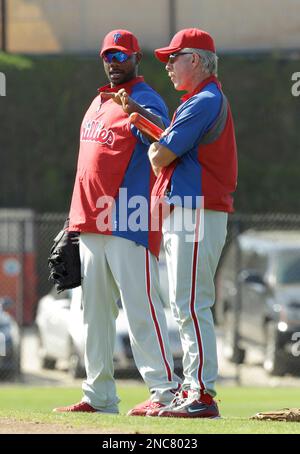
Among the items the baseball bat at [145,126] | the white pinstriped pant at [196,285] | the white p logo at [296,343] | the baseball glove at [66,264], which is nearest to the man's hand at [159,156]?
the baseball bat at [145,126]

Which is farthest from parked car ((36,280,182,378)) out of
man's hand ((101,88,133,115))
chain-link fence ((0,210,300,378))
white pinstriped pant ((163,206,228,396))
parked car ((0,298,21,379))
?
white pinstriped pant ((163,206,228,396))

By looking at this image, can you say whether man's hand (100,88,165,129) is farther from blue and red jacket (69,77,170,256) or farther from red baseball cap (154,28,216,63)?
red baseball cap (154,28,216,63)

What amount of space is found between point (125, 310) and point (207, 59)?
4.76 ft

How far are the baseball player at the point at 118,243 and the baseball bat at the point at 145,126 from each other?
0.11 meters

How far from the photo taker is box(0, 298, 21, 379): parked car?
16922 mm

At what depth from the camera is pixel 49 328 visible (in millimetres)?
17672

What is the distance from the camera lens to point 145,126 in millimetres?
7320

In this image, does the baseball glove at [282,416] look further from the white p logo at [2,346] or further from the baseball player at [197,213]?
the white p logo at [2,346]

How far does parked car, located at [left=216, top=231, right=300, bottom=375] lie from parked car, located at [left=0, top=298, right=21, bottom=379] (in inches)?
108

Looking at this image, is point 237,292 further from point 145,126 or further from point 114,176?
point 145,126

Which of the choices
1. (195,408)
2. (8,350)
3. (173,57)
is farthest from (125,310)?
(8,350)

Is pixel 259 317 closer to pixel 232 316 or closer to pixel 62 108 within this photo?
pixel 232 316

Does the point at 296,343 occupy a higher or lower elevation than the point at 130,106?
lower

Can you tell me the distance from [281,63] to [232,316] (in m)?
8.82
